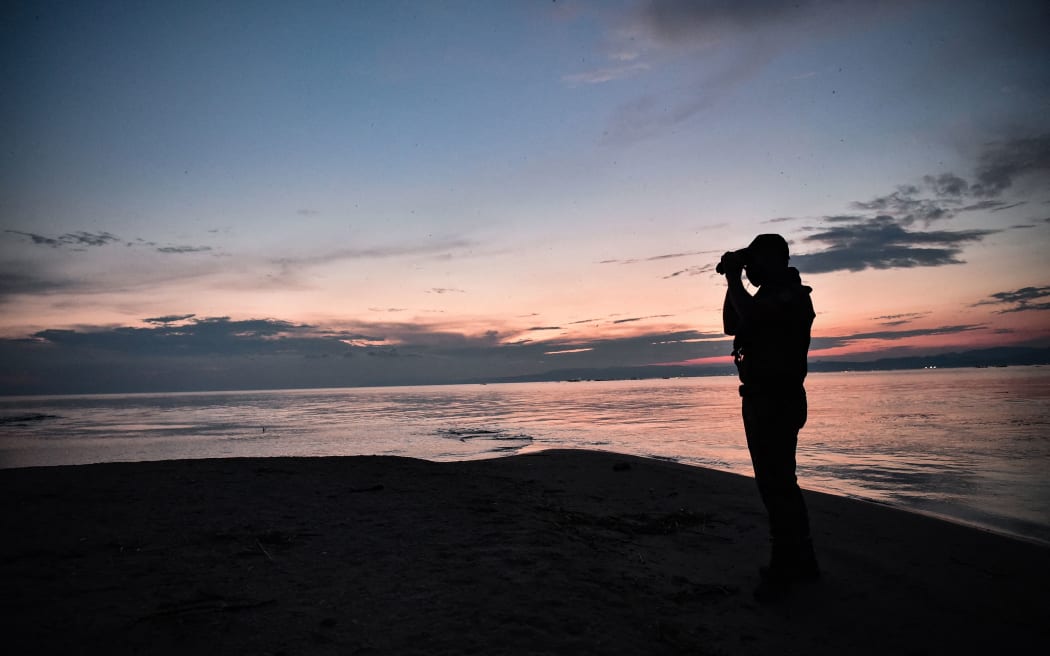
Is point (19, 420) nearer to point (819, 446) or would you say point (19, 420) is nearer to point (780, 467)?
point (819, 446)

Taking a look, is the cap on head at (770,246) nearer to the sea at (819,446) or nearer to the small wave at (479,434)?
the sea at (819,446)

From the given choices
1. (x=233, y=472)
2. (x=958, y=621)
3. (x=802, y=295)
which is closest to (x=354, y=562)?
(x=802, y=295)

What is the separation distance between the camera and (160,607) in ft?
13.0

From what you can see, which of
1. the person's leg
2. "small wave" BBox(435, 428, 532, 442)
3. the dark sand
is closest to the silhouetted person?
the person's leg

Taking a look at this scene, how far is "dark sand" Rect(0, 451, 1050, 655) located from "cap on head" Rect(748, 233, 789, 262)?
9.65 feet

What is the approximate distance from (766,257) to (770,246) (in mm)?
120

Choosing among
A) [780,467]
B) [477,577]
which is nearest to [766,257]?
[780,467]

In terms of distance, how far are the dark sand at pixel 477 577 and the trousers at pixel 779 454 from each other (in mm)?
611

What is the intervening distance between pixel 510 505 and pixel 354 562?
2.95 meters

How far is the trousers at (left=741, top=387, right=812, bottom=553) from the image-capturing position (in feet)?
14.5

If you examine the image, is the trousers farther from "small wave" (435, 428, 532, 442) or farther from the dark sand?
"small wave" (435, 428, 532, 442)

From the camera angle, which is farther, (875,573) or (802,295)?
(875,573)

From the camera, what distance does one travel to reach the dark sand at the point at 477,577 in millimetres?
3639

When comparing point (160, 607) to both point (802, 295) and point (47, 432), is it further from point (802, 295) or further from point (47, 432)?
point (47, 432)
